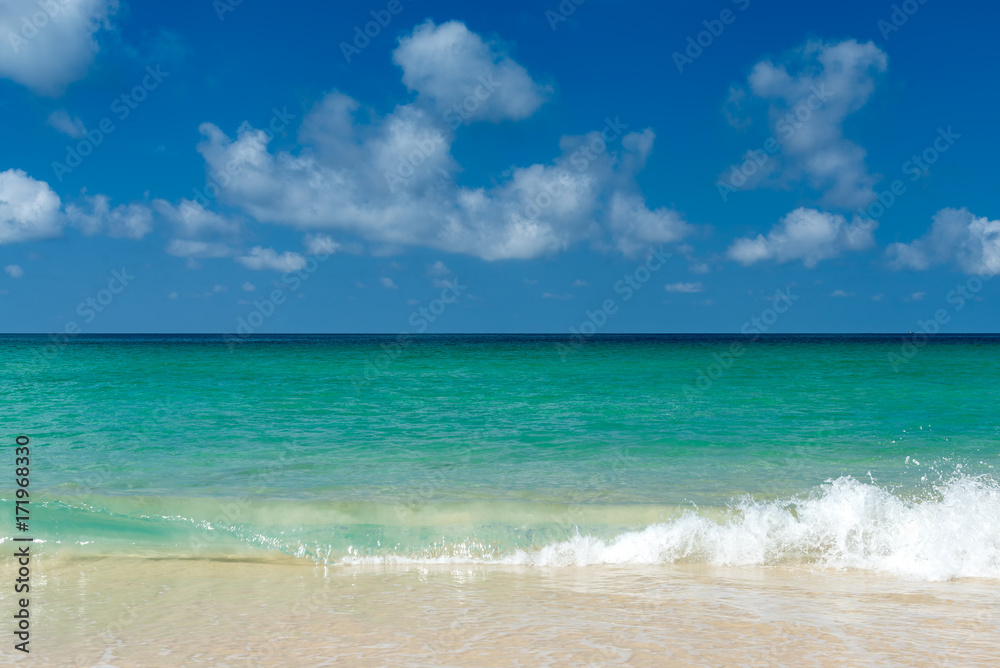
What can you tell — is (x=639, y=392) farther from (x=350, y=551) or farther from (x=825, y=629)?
(x=825, y=629)

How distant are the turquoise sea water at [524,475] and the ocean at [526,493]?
3 centimetres

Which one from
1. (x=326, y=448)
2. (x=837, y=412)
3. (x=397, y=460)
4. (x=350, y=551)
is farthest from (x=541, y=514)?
(x=837, y=412)

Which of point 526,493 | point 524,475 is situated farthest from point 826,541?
point 524,475

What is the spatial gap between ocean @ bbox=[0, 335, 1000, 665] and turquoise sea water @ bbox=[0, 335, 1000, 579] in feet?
0.11

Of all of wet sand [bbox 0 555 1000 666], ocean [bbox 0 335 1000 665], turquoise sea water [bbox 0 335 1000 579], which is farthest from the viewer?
turquoise sea water [bbox 0 335 1000 579]

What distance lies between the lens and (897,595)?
226 inches

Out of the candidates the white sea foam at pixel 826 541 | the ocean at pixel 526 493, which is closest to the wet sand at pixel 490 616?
the ocean at pixel 526 493

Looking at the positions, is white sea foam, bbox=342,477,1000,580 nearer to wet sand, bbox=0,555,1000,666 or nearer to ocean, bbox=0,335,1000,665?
ocean, bbox=0,335,1000,665

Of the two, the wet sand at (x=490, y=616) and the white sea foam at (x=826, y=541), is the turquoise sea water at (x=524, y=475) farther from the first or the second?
the wet sand at (x=490, y=616)

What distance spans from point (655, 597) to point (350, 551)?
3.21 metres

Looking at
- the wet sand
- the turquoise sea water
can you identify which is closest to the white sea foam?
the turquoise sea water

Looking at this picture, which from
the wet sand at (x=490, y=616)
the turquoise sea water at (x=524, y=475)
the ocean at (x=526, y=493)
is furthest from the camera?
the turquoise sea water at (x=524, y=475)

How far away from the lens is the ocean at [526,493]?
6555mm

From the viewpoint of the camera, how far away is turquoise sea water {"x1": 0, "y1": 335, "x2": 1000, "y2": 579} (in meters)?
7.14
